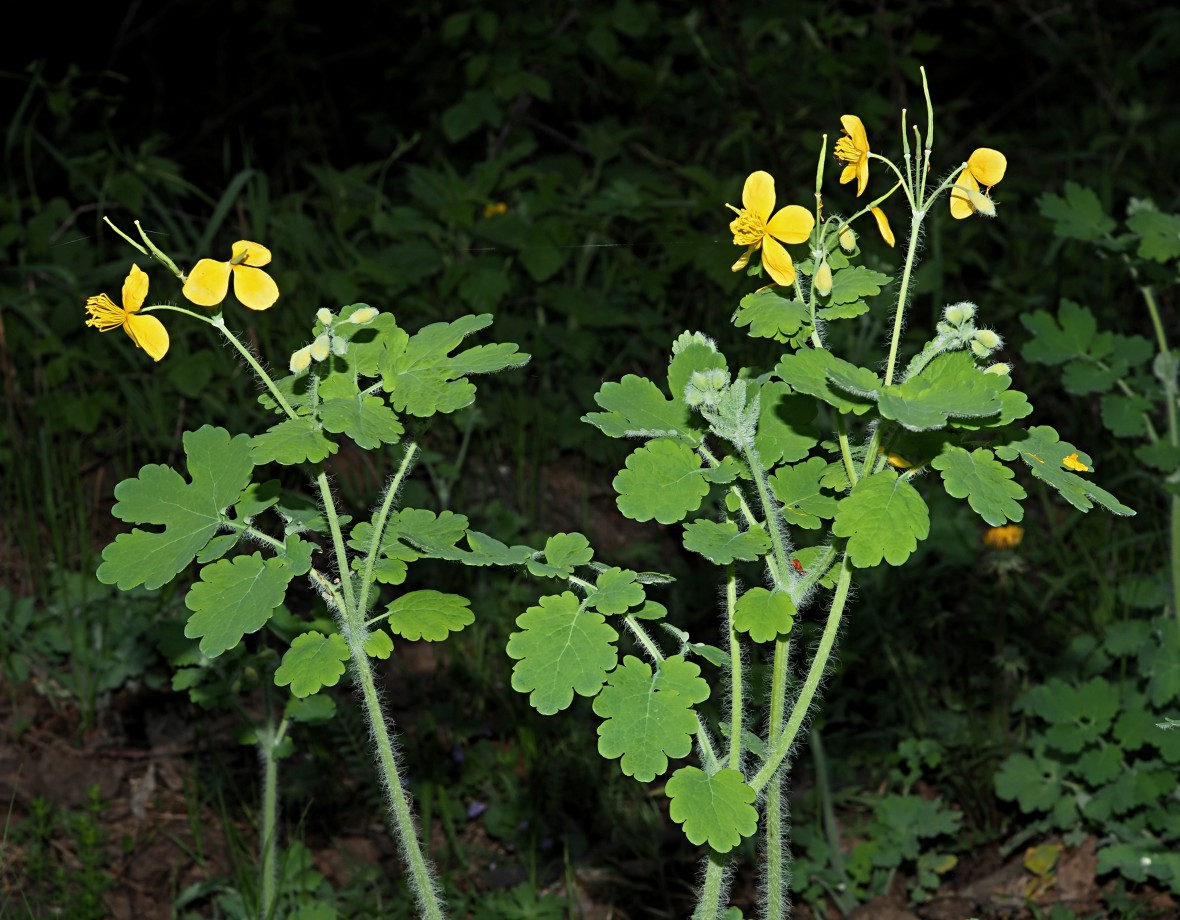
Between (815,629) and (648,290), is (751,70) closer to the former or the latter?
(648,290)

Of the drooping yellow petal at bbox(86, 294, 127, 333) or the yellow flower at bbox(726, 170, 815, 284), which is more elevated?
the yellow flower at bbox(726, 170, 815, 284)

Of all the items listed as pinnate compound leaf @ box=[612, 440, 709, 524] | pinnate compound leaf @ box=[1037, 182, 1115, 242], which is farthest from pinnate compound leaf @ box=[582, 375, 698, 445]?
pinnate compound leaf @ box=[1037, 182, 1115, 242]

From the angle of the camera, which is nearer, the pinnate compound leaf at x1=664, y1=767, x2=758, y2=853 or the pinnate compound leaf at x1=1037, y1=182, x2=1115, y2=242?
the pinnate compound leaf at x1=664, y1=767, x2=758, y2=853

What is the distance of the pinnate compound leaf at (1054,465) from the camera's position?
124cm

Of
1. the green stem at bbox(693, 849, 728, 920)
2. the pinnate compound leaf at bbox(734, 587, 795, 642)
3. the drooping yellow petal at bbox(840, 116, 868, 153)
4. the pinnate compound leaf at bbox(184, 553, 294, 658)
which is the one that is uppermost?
the drooping yellow petal at bbox(840, 116, 868, 153)

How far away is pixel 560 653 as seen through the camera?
125 centimetres

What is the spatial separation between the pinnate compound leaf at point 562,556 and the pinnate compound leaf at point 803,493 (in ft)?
0.81

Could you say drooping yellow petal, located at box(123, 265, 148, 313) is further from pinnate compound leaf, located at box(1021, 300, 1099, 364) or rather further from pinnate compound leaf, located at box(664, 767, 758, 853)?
pinnate compound leaf, located at box(1021, 300, 1099, 364)

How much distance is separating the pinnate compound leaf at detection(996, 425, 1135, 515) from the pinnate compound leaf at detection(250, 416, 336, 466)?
694 mm

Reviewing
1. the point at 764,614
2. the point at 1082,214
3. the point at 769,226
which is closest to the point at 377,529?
the point at 764,614

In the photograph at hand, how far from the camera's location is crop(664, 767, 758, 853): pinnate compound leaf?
1.26 m

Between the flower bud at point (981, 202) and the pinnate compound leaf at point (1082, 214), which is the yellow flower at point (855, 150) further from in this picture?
the pinnate compound leaf at point (1082, 214)

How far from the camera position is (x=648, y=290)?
3.59 metres

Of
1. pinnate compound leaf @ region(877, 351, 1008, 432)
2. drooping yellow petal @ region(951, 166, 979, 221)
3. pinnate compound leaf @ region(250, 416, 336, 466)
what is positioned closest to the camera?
pinnate compound leaf @ region(877, 351, 1008, 432)
